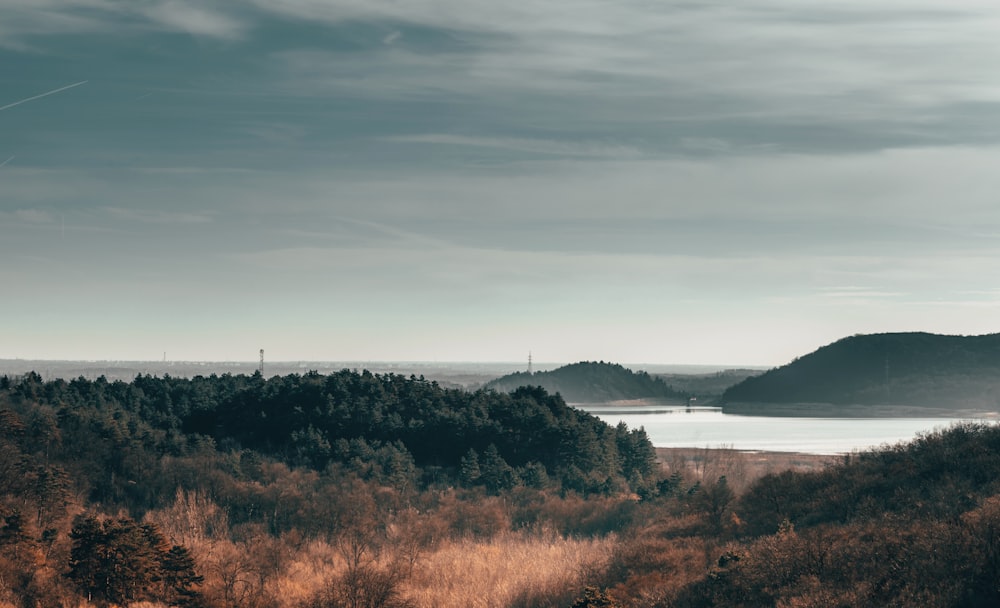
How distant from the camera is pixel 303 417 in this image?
160 metres

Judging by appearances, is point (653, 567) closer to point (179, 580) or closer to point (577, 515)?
point (179, 580)

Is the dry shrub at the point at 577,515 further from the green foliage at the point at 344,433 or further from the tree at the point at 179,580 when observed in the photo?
the tree at the point at 179,580

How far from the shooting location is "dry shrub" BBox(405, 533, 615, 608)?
87000 mm

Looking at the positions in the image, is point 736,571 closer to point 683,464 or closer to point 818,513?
point 818,513

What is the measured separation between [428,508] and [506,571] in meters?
35.0

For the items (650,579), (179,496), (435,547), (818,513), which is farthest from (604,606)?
(179,496)

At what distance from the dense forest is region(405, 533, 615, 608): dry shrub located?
0.38m

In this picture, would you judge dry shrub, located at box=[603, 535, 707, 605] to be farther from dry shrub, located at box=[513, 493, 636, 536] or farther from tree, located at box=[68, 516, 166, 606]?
tree, located at box=[68, 516, 166, 606]

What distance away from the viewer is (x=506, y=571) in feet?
331

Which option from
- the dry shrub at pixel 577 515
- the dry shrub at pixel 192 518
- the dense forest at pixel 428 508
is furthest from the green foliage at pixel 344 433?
the dry shrub at pixel 577 515

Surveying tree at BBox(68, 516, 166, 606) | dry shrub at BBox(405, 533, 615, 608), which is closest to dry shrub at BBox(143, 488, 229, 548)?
dry shrub at BBox(405, 533, 615, 608)

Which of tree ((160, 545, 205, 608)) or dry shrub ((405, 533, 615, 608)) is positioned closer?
tree ((160, 545, 205, 608))

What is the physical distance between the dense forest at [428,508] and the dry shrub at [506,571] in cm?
38

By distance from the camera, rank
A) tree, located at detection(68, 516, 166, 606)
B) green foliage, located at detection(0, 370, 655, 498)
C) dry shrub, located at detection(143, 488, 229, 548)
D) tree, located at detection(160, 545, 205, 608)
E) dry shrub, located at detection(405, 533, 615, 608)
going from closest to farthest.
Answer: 1. tree, located at detection(68, 516, 166, 606)
2. tree, located at detection(160, 545, 205, 608)
3. dry shrub, located at detection(405, 533, 615, 608)
4. dry shrub, located at detection(143, 488, 229, 548)
5. green foliage, located at detection(0, 370, 655, 498)
